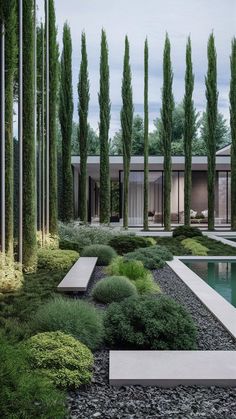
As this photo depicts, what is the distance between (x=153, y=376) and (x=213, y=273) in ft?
24.9

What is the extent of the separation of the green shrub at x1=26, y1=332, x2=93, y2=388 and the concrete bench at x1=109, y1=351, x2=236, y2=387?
0.24 m

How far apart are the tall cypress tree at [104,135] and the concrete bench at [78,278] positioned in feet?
39.0

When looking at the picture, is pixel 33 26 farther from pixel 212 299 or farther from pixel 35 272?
pixel 212 299

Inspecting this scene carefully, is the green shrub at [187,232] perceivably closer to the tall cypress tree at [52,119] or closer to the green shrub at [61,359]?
the tall cypress tree at [52,119]

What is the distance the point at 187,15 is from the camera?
99.2 feet

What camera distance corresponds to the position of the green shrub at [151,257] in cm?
1142

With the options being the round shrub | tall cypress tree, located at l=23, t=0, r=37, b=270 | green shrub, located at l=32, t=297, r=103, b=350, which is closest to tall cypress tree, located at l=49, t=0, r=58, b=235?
tall cypress tree, located at l=23, t=0, r=37, b=270

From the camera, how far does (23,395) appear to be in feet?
10.6

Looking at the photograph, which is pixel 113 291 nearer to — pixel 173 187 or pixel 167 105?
pixel 167 105

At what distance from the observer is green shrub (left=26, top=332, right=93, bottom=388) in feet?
14.0

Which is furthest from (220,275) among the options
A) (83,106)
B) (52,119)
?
(83,106)

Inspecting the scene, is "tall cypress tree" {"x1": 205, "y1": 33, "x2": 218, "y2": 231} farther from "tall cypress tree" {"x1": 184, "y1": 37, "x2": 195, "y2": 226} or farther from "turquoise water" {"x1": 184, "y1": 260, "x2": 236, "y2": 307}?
"turquoise water" {"x1": 184, "y1": 260, "x2": 236, "y2": 307}

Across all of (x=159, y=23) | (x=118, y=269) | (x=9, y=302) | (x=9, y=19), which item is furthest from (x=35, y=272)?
(x=159, y=23)

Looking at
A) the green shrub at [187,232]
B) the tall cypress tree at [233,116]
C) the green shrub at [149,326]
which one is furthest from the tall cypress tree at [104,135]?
the green shrub at [149,326]
